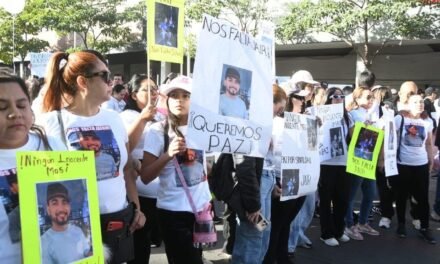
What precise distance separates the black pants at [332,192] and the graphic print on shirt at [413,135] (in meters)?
0.89

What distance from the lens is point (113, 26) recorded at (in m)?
25.9

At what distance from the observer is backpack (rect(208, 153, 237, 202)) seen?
354 cm

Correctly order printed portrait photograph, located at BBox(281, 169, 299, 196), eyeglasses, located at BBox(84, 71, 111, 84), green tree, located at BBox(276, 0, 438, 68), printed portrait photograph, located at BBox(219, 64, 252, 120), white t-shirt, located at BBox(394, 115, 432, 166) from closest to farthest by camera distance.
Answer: eyeglasses, located at BBox(84, 71, 111, 84), printed portrait photograph, located at BBox(219, 64, 252, 120), printed portrait photograph, located at BBox(281, 169, 299, 196), white t-shirt, located at BBox(394, 115, 432, 166), green tree, located at BBox(276, 0, 438, 68)

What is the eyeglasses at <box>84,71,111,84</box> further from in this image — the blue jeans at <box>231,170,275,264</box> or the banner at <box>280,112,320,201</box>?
the banner at <box>280,112,320,201</box>

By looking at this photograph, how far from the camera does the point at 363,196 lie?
6.10 m

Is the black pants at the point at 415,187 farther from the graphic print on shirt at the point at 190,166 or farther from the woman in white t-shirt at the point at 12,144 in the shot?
the woman in white t-shirt at the point at 12,144

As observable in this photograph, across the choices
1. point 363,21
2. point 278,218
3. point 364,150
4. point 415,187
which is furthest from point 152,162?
point 363,21

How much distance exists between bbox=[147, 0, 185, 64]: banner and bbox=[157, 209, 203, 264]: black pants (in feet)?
3.35

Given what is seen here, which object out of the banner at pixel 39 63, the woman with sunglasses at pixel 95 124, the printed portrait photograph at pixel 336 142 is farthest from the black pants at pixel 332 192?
the banner at pixel 39 63

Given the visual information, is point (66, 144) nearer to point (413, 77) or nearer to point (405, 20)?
point (405, 20)

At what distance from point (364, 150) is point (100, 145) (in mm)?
3517

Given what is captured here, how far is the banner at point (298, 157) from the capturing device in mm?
4066

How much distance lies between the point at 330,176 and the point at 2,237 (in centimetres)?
432

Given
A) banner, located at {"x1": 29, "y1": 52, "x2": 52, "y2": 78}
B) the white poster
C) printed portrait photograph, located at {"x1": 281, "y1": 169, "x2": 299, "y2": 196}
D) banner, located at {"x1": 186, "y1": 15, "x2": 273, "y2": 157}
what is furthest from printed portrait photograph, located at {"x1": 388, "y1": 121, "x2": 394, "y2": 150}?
banner, located at {"x1": 29, "y1": 52, "x2": 52, "y2": 78}
